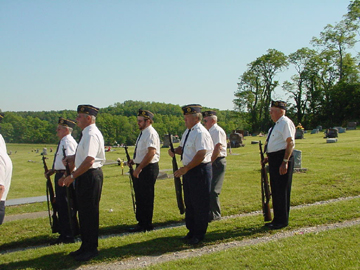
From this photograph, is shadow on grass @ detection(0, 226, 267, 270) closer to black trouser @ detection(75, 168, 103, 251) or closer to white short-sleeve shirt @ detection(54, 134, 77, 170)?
black trouser @ detection(75, 168, 103, 251)

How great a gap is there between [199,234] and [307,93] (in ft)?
197

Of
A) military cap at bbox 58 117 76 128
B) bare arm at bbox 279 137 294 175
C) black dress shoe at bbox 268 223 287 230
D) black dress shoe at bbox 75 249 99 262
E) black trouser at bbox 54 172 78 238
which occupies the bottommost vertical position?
black dress shoe at bbox 268 223 287 230

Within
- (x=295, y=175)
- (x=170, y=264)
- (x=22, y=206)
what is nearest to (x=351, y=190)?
(x=295, y=175)

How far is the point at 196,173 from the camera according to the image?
5316mm

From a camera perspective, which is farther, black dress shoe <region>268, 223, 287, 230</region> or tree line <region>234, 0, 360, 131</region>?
tree line <region>234, 0, 360, 131</region>

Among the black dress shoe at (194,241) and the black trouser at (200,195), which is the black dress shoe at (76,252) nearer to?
the black dress shoe at (194,241)

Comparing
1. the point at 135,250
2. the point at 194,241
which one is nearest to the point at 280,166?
the point at 194,241

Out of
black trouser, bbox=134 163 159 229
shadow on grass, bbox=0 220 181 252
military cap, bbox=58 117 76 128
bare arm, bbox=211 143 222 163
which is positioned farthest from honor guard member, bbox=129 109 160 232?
military cap, bbox=58 117 76 128

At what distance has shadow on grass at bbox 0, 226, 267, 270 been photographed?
4.68 m

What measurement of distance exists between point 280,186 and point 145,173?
254 centimetres

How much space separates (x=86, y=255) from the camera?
15.6 ft

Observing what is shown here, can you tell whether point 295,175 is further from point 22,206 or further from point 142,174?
point 22,206

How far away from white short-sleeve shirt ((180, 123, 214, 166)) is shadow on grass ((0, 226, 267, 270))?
4.33 feet

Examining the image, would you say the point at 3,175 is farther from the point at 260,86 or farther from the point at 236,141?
the point at 260,86
